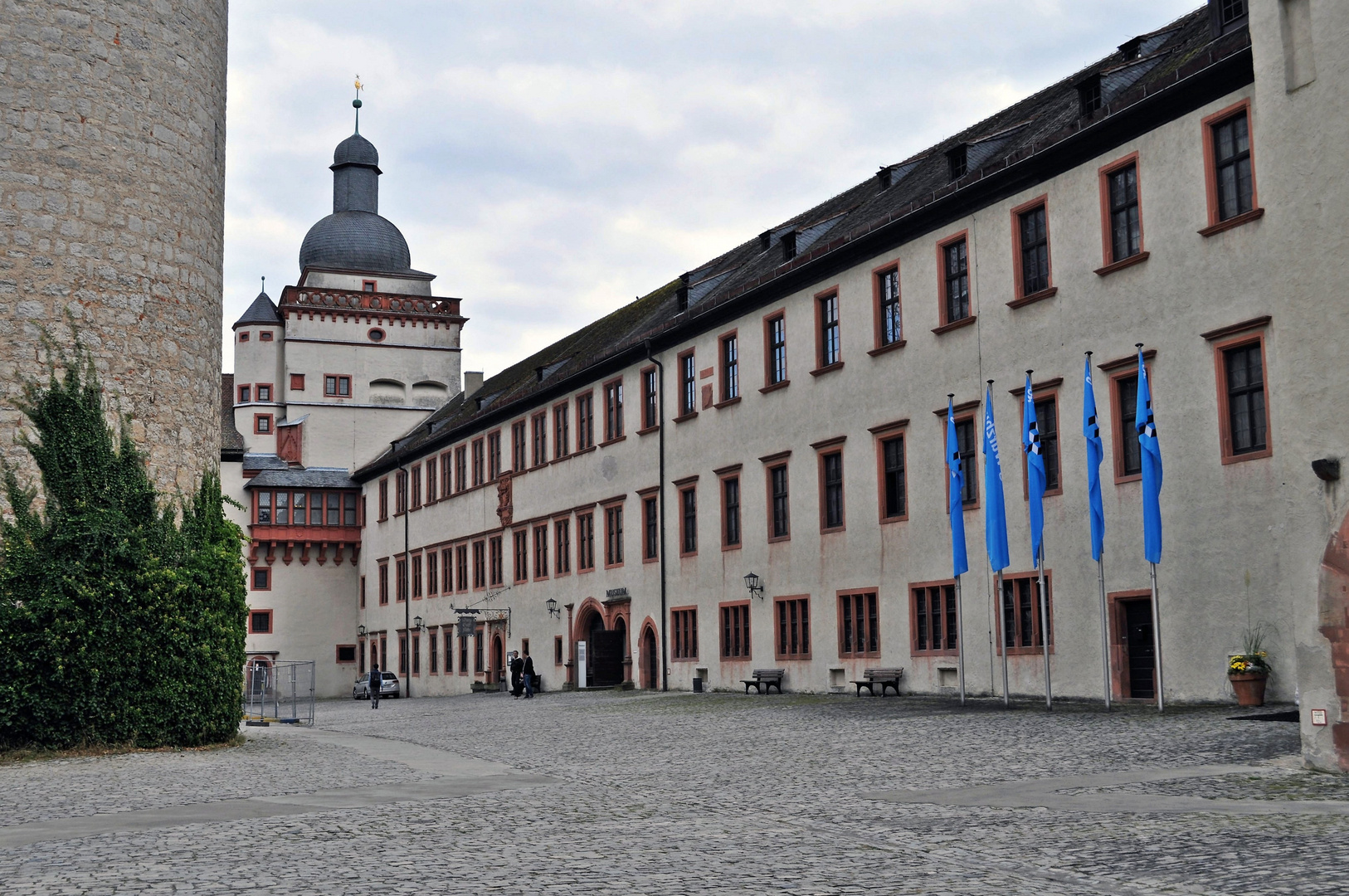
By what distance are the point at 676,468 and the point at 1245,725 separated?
74.7 ft

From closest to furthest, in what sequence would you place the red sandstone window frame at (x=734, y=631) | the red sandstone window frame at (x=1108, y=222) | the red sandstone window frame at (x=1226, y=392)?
the red sandstone window frame at (x=1226, y=392) < the red sandstone window frame at (x=1108, y=222) < the red sandstone window frame at (x=734, y=631)

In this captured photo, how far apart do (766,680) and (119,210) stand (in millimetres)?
18766

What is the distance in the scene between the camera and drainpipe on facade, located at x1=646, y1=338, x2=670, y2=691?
39875 mm

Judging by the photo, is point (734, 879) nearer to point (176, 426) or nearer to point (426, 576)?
point (176, 426)

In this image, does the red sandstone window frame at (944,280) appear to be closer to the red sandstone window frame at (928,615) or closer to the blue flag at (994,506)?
the blue flag at (994,506)

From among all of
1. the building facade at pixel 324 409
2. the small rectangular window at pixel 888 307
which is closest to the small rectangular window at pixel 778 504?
the small rectangular window at pixel 888 307

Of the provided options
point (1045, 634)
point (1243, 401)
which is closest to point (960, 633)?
point (1045, 634)

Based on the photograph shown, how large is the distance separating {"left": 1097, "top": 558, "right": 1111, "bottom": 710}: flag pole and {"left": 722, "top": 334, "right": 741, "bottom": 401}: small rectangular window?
558 inches

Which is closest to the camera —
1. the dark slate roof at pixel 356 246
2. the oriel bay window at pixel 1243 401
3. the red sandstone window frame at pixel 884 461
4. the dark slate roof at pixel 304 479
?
the oriel bay window at pixel 1243 401

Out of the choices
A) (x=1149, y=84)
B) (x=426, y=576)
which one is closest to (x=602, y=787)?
(x=1149, y=84)

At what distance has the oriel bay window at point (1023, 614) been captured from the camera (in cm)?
2609

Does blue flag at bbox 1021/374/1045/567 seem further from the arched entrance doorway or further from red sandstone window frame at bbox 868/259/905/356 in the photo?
the arched entrance doorway

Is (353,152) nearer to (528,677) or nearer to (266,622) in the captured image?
(266,622)

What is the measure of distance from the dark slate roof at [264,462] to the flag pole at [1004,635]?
45477mm
